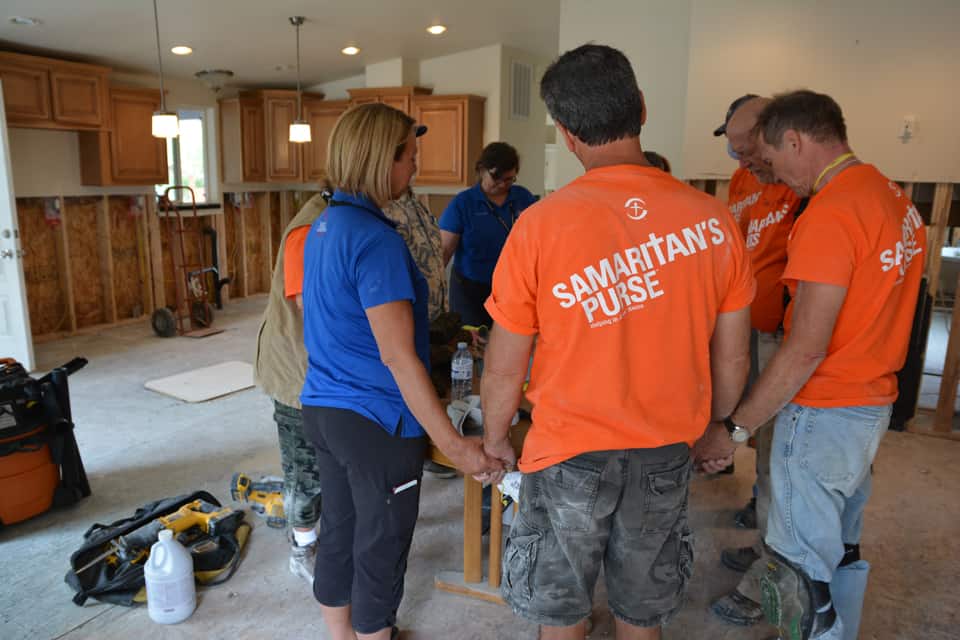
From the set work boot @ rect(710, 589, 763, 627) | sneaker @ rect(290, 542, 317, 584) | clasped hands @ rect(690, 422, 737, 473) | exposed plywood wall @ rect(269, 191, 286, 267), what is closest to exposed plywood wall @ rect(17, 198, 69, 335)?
exposed plywood wall @ rect(269, 191, 286, 267)

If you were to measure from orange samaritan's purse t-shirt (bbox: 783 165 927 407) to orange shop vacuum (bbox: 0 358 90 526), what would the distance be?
288 cm

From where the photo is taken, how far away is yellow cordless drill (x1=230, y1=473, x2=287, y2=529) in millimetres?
2777

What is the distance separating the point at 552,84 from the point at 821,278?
758 mm

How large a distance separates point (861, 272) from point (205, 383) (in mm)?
4365

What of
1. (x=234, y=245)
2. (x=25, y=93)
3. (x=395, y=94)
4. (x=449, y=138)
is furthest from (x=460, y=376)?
(x=234, y=245)

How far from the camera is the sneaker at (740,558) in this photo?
2516 mm

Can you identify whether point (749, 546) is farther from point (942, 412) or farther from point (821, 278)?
point (942, 412)

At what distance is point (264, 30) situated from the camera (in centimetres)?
548

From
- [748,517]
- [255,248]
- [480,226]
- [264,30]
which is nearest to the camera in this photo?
[748,517]

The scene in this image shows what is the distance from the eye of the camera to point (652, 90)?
4164 mm

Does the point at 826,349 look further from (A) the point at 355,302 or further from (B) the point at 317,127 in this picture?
(B) the point at 317,127

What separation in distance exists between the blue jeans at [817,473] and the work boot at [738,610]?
605 mm

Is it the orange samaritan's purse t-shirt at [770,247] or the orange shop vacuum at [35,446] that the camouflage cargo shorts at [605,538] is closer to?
the orange samaritan's purse t-shirt at [770,247]

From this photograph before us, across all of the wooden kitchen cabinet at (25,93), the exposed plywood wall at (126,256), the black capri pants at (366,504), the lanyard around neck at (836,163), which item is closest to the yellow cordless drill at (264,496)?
the black capri pants at (366,504)
